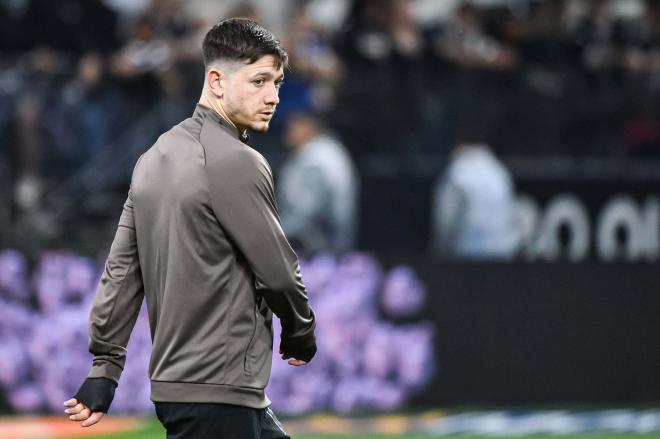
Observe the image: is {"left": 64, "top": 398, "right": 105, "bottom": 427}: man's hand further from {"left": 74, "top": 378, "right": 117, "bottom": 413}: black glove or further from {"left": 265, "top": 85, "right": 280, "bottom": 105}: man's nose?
{"left": 265, "top": 85, "right": 280, "bottom": 105}: man's nose

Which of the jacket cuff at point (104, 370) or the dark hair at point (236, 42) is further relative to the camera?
the jacket cuff at point (104, 370)

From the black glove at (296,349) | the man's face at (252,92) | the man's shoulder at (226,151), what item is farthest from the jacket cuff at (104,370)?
the man's face at (252,92)

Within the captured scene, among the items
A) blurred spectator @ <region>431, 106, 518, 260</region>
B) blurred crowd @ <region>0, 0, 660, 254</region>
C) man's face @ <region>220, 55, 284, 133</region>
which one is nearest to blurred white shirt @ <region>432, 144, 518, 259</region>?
blurred spectator @ <region>431, 106, 518, 260</region>

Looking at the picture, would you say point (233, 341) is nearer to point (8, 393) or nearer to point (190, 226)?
point (190, 226)

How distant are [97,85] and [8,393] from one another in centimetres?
269

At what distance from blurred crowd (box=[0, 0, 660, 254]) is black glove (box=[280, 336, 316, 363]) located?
6.44 meters

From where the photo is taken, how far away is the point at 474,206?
34.5ft

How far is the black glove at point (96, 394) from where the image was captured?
12.8 feet

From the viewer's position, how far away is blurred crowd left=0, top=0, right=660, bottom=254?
1072 cm

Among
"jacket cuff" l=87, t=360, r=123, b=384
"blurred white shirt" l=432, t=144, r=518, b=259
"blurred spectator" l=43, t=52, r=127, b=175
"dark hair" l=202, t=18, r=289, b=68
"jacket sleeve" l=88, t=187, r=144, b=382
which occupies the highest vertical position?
"dark hair" l=202, t=18, r=289, b=68

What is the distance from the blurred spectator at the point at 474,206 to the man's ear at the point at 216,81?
680 cm

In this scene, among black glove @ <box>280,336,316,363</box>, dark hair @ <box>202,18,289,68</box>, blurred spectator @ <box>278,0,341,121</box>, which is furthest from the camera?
blurred spectator @ <box>278,0,341,121</box>

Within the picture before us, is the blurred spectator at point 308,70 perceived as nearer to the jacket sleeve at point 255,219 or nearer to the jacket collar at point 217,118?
the jacket collar at point 217,118

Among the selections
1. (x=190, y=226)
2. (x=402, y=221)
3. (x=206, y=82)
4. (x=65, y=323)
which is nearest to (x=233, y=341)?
(x=190, y=226)
